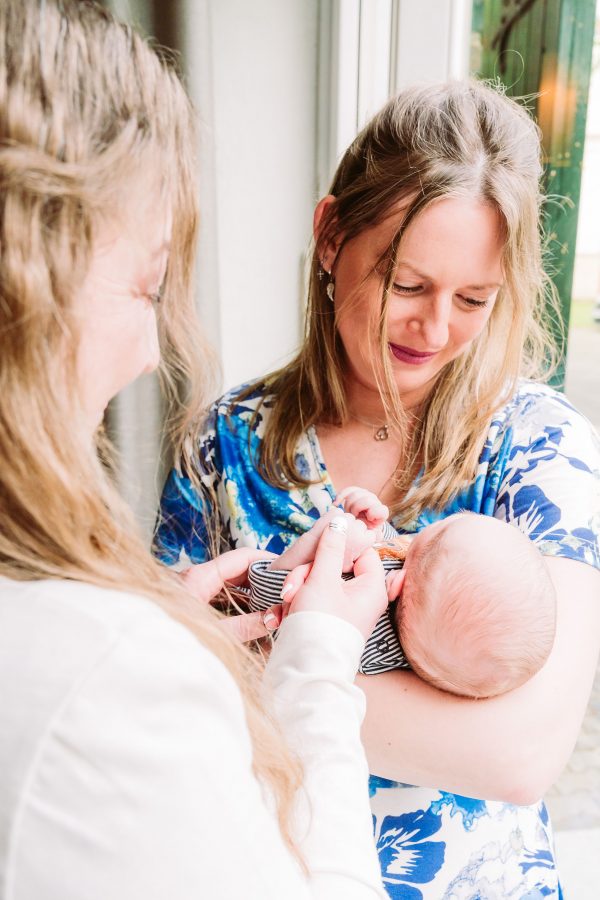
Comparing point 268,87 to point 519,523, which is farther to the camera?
point 268,87

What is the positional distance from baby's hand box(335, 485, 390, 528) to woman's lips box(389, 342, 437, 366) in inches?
9.4

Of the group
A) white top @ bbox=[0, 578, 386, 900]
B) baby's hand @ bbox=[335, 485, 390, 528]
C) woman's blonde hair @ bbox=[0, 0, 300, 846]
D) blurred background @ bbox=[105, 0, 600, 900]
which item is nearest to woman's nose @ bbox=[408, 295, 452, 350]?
baby's hand @ bbox=[335, 485, 390, 528]

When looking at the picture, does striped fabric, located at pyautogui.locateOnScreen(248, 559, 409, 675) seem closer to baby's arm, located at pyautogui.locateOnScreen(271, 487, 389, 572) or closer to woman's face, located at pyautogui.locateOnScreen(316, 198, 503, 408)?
baby's arm, located at pyautogui.locateOnScreen(271, 487, 389, 572)

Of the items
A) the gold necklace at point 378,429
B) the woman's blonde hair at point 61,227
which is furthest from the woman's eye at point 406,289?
the woman's blonde hair at point 61,227

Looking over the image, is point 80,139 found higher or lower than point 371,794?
higher

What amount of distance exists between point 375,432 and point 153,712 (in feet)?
3.19

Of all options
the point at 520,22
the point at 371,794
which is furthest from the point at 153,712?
the point at 520,22

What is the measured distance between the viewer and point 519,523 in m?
1.14

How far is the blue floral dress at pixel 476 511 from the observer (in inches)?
42.2

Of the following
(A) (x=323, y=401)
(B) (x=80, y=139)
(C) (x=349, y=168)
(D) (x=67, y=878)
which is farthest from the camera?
(A) (x=323, y=401)

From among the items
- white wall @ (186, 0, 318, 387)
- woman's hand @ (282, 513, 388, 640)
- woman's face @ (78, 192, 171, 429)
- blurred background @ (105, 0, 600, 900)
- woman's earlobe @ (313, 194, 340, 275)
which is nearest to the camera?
woman's face @ (78, 192, 171, 429)

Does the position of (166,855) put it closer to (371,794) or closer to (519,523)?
(371,794)

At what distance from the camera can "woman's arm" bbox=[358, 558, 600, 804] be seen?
90 cm

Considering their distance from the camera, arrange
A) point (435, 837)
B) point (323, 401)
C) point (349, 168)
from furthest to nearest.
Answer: point (323, 401)
point (349, 168)
point (435, 837)
